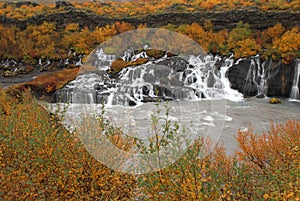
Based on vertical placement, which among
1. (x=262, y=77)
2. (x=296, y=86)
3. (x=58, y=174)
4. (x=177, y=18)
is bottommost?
(x=58, y=174)

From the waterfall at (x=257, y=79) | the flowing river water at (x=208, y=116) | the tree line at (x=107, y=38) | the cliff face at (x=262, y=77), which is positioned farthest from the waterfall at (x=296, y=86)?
the waterfall at (x=257, y=79)

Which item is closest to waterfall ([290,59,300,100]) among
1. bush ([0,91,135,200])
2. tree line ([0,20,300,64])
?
tree line ([0,20,300,64])

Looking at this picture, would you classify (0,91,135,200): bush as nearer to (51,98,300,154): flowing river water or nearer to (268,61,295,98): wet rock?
(51,98,300,154): flowing river water

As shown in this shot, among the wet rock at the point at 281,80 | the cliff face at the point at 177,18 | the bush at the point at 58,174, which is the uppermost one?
the cliff face at the point at 177,18

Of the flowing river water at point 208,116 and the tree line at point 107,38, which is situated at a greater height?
the tree line at point 107,38

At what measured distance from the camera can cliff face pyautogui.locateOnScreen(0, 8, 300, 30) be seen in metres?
30.9

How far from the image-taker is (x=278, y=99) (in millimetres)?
16594

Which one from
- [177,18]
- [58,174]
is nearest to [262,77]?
[58,174]

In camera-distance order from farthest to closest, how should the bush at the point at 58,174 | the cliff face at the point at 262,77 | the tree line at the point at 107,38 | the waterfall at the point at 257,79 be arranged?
1. the tree line at the point at 107,38
2. the waterfall at the point at 257,79
3. the cliff face at the point at 262,77
4. the bush at the point at 58,174

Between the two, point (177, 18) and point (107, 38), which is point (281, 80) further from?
point (177, 18)

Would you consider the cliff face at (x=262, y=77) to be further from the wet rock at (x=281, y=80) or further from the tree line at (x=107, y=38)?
the tree line at (x=107, y=38)

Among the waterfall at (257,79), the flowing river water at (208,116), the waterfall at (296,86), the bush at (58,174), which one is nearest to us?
the bush at (58,174)

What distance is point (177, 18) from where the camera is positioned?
36.0m

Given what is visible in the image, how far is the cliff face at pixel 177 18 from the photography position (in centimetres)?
3088
